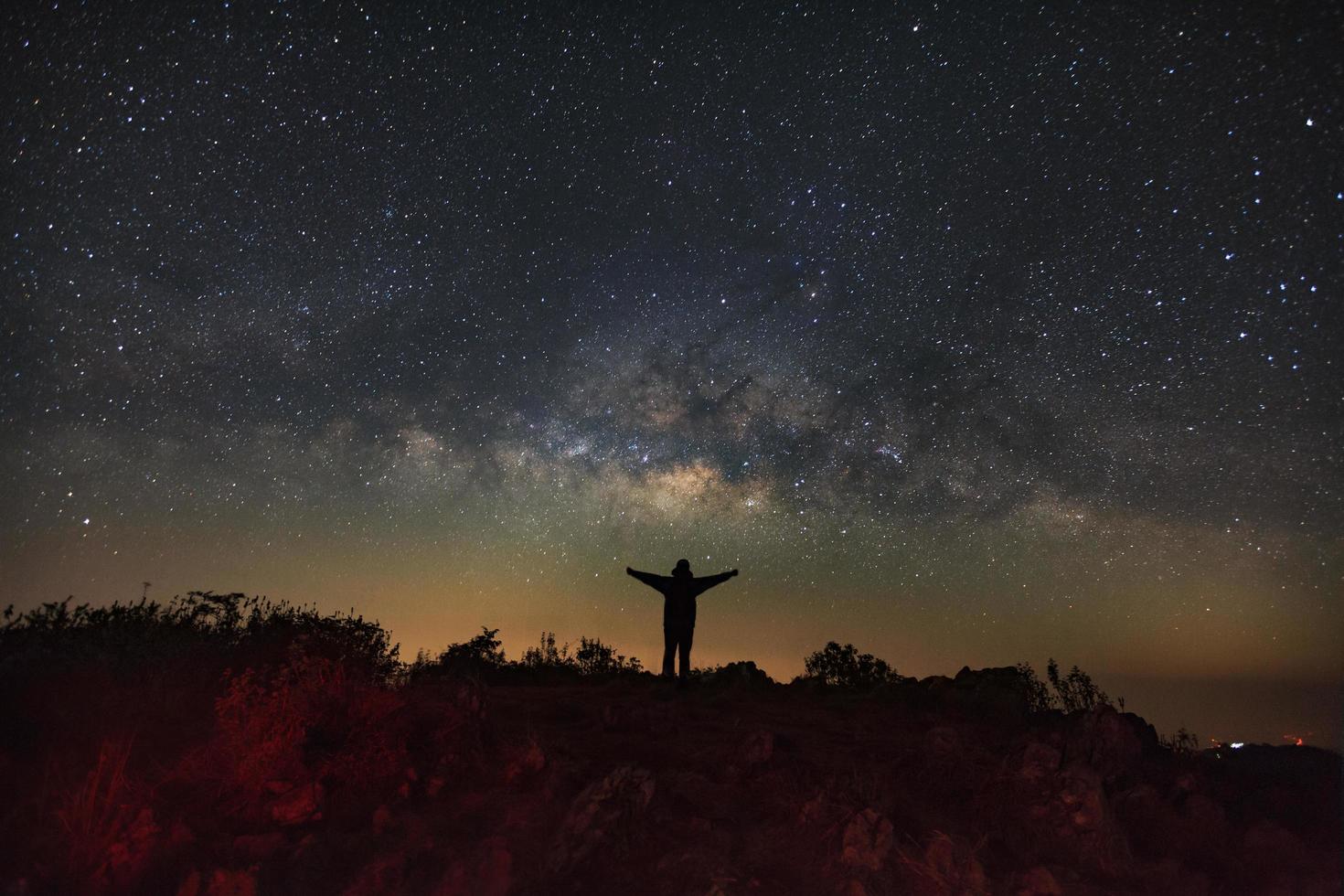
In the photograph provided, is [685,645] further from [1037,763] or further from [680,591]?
[1037,763]

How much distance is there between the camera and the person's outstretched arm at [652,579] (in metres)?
15.1

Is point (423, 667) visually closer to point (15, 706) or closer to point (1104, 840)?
point (15, 706)

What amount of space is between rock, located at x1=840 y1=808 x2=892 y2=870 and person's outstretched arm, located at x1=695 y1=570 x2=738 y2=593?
7.96 m

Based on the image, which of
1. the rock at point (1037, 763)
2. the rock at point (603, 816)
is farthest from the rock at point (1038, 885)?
the rock at point (603, 816)

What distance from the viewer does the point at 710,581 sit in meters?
15.0

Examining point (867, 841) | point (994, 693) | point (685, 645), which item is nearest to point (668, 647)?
point (685, 645)

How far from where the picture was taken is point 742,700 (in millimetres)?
13367

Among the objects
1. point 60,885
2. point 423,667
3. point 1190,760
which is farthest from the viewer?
point 423,667

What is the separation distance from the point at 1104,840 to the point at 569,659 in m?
12.6

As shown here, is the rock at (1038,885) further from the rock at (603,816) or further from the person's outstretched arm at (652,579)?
the person's outstretched arm at (652,579)

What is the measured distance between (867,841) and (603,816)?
8.17 feet

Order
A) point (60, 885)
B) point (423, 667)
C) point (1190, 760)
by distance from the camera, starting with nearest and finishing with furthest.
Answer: point (60, 885), point (1190, 760), point (423, 667)

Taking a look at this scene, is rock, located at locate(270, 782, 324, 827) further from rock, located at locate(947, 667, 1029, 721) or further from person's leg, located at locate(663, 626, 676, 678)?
rock, located at locate(947, 667, 1029, 721)

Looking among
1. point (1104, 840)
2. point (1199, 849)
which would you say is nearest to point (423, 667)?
point (1104, 840)
